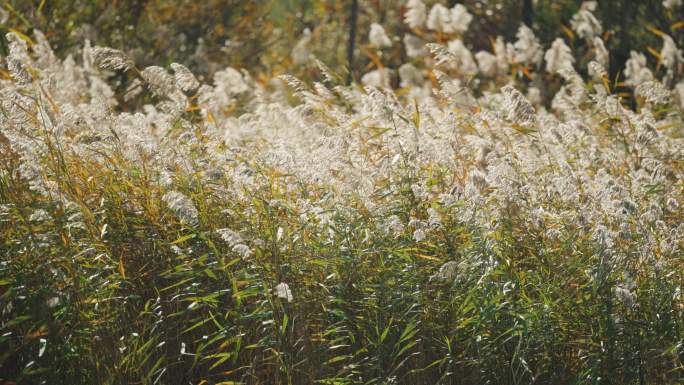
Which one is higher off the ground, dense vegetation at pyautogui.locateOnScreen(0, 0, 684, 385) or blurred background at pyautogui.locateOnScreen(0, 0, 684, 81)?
dense vegetation at pyautogui.locateOnScreen(0, 0, 684, 385)

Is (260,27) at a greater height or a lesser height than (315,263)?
lesser

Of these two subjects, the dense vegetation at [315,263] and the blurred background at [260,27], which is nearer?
the dense vegetation at [315,263]

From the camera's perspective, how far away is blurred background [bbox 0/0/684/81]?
7773 millimetres

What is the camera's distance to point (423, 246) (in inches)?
141

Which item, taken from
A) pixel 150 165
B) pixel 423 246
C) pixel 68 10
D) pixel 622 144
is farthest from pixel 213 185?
pixel 68 10

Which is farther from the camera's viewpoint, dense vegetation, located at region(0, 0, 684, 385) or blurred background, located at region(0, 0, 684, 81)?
blurred background, located at region(0, 0, 684, 81)

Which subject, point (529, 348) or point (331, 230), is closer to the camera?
point (529, 348)

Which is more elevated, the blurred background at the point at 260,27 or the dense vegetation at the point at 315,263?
the dense vegetation at the point at 315,263

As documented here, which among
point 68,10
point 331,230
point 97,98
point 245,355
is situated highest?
point 97,98

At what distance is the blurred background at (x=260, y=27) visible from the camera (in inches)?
306

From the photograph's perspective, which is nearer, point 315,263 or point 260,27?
point 315,263

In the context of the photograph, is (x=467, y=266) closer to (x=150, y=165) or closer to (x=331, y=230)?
(x=331, y=230)

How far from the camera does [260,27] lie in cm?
955

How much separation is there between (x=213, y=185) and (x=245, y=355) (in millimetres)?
734
